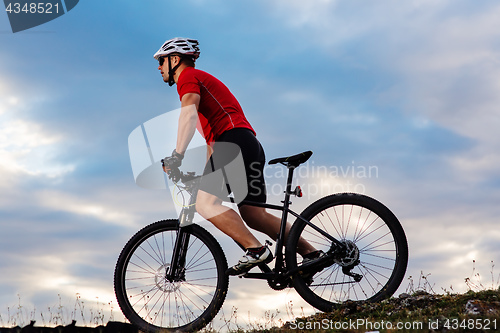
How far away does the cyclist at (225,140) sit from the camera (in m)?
6.77

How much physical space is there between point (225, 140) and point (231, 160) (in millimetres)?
275

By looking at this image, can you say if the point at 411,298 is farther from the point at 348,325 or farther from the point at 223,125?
the point at 223,125

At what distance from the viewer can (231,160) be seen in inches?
273

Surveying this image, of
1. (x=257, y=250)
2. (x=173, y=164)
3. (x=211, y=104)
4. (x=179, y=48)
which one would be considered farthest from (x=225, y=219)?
(x=179, y=48)

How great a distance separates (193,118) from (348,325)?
321 centimetres

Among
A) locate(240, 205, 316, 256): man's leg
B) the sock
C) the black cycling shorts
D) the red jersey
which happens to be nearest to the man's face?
the red jersey

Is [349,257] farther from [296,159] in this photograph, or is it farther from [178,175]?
[178,175]

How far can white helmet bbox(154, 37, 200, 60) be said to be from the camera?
7.40 metres

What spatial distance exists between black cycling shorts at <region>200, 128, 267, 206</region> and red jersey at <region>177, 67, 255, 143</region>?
0.13 m

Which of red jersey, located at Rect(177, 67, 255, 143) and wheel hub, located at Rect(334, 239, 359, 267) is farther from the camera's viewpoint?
red jersey, located at Rect(177, 67, 255, 143)

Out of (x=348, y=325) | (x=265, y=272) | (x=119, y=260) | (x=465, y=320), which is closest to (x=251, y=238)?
(x=265, y=272)

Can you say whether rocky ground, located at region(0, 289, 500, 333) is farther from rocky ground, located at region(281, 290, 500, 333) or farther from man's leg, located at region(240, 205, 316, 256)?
man's leg, located at region(240, 205, 316, 256)

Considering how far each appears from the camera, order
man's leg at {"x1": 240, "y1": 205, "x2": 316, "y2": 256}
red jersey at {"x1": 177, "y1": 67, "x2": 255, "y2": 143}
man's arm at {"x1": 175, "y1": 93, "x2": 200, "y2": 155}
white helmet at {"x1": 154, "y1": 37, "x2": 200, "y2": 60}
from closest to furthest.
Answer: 1. man's arm at {"x1": 175, "y1": 93, "x2": 200, "y2": 155}
2. red jersey at {"x1": 177, "y1": 67, "x2": 255, "y2": 143}
3. man's leg at {"x1": 240, "y1": 205, "x2": 316, "y2": 256}
4. white helmet at {"x1": 154, "y1": 37, "x2": 200, "y2": 60}

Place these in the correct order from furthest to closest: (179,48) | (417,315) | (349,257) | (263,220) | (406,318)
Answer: (179,48), (263,220), (349,257), (417,315), (406,318)
